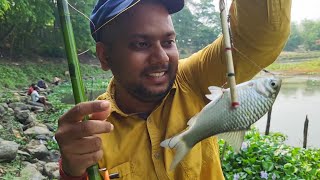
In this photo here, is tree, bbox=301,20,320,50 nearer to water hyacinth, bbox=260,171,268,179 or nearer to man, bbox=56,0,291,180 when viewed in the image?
water hyacinth, bbox=260,171,268,179

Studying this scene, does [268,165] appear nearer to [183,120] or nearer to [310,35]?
[183,120]

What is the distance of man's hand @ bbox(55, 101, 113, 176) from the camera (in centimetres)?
116

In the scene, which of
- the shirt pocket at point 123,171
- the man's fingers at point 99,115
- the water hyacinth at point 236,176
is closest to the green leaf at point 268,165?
the water hyacinth at point 236,176

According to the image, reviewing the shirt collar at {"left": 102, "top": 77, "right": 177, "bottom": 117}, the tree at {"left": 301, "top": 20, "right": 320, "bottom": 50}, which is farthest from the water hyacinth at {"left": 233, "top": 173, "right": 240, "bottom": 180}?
the tree at {"left": 301, "top": 20, "right": 320, "bottom": 50}

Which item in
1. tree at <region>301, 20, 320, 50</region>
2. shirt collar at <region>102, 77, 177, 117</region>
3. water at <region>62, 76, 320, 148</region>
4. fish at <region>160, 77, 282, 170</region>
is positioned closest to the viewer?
fish at <region>160, 77, 282, 170</region>

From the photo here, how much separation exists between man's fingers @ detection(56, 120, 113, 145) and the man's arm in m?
0.59

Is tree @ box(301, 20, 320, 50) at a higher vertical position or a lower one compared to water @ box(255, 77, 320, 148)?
higher

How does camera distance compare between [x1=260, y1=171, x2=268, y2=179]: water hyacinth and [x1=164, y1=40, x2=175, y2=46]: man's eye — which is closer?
[x1=164, y1=40, x2=175, y2=46]: man's eye

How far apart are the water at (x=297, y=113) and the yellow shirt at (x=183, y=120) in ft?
20.9

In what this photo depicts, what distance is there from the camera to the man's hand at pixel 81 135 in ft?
3.82

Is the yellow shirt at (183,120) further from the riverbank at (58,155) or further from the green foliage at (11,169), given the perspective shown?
the green foliage at (11,169)

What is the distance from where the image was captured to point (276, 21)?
1262 mm

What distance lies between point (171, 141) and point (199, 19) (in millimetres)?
14340

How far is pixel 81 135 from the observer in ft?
3.96
